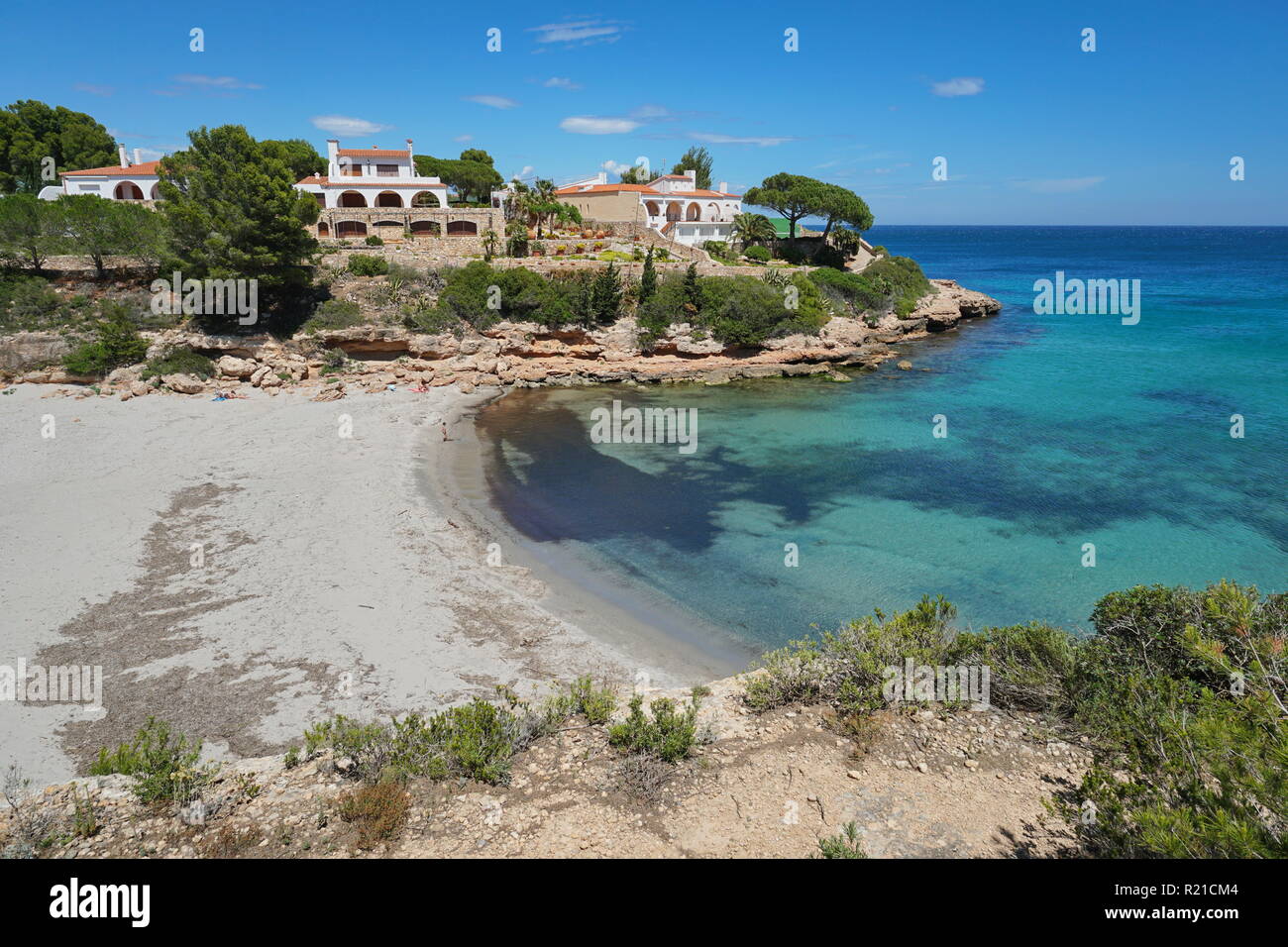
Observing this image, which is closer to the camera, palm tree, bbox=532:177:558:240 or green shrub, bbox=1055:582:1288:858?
green shrub, bbox=1055:582:1288:858

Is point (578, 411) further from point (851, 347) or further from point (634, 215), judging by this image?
point (634, 215)

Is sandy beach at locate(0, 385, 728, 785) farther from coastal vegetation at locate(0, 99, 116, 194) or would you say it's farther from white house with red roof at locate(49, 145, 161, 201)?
coastal vegetation at locate(0, 99, 116, 194)

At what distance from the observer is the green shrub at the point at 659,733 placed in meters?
8.43

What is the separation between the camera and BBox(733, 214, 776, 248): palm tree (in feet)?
183

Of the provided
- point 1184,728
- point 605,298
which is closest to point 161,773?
point 1184,728

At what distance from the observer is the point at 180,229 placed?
Answer: 34.2 metres

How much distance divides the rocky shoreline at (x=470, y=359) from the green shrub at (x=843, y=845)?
3054cm

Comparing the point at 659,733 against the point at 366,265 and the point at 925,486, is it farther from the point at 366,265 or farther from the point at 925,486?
the point at 366,265

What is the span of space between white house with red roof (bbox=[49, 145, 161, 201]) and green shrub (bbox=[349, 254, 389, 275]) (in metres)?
17.9

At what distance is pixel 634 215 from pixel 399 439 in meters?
34.2

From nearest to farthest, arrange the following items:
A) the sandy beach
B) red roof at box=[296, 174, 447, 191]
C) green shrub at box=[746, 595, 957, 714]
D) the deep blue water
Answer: green shrub at box=[746, 595, 957, 714], the sandy beach, the deep blue water, red roof at box=[296, 174, 447, 191]

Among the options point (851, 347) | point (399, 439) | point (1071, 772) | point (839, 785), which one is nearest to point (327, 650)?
point (839, 785)

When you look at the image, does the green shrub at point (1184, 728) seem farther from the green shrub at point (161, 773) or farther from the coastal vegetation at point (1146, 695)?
the green shrub at point (161, 773)

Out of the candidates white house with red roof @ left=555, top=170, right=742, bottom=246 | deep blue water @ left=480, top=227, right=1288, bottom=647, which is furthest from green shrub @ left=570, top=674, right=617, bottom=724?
white house with red roof @ left=555, top=170, right=742, bottom=246
